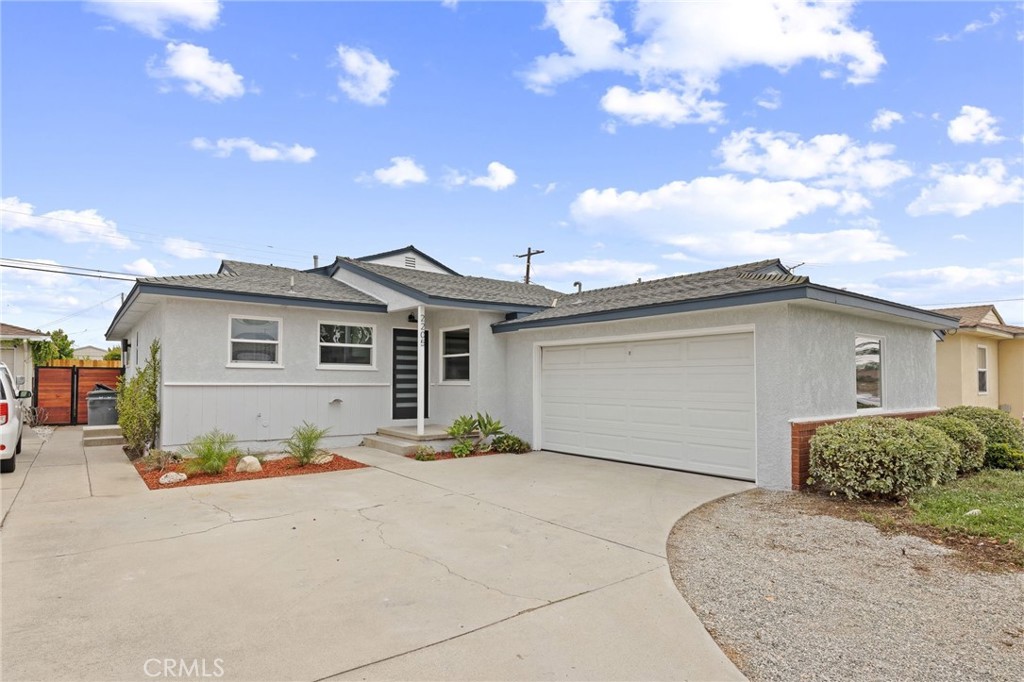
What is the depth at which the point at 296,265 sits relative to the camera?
28.8 meters

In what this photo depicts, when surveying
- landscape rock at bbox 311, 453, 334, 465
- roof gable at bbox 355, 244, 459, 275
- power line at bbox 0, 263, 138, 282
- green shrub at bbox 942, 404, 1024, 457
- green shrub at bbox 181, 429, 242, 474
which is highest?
roof gable at bbox 355, 244, 459, 275

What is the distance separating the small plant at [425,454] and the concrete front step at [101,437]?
745 centimetres

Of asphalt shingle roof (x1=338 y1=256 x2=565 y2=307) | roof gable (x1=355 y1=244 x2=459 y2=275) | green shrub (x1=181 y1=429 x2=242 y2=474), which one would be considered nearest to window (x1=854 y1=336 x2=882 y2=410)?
asphalt shingle roof (x1=338 y1=256 x2=565 y2=307)

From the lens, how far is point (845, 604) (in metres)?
3.98

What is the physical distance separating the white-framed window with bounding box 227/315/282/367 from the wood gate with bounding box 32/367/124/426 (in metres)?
8.96

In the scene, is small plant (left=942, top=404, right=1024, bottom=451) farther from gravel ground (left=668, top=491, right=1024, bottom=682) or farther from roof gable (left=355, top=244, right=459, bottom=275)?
roof gable (left=355, top=244, right=459, bottom=275)

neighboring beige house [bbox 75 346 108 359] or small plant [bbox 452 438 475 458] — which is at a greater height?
neighboring beige house [bbox 75 346 108 359]

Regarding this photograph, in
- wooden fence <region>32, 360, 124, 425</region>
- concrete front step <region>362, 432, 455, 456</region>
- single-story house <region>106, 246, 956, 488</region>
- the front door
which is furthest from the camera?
wooden fence <region>32, 360, 124, 425</region>

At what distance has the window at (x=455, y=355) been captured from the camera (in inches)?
495

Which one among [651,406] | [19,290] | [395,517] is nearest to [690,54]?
[651,406]

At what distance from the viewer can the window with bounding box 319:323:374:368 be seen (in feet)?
39.5

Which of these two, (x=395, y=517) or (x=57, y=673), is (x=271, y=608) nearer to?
(x=57, y=673)

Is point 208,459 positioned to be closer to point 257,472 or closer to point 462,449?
point 257,472

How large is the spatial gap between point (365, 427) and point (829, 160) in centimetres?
1261
